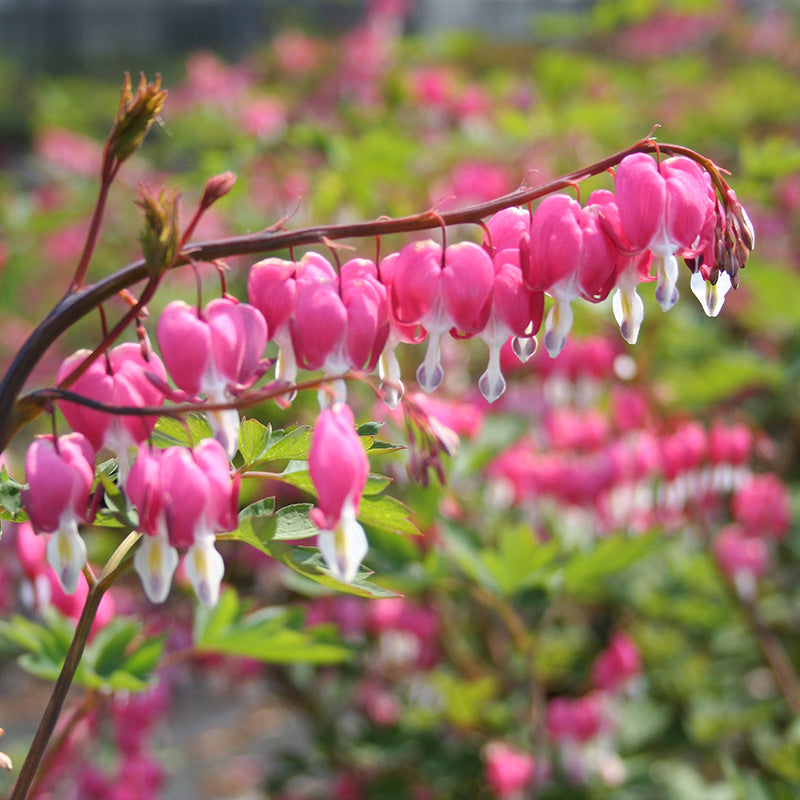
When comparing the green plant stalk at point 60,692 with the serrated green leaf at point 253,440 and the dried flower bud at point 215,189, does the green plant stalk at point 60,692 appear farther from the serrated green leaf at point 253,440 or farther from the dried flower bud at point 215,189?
the dried flower bud at point 215,189

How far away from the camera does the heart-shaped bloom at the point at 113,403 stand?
769mm

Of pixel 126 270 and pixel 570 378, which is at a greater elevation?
pixel 126 270

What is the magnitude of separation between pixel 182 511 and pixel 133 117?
306 millimetres

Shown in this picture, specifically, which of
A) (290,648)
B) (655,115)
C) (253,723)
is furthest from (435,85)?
(290,648)

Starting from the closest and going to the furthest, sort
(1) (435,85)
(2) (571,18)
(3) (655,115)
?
(1) (435,85), (3) (655,115), (2) (571,18)

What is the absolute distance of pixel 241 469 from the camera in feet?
3.01

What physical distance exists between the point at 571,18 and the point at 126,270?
5.34m

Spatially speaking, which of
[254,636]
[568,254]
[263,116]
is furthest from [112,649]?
[263,116]

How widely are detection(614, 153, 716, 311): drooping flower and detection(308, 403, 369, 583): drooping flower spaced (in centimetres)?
31

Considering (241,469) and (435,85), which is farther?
(435,85)

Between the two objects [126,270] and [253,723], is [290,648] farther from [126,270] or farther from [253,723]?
[253,723]

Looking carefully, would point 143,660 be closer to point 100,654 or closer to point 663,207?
point 100,654

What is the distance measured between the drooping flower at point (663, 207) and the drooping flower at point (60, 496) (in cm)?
49

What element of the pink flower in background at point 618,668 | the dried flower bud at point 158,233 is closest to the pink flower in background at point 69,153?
the pink flower in background at point 618,668
